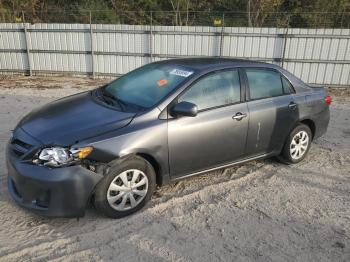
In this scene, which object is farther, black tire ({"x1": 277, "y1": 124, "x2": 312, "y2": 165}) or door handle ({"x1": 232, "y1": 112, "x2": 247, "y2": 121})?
black tire ({"x1": 277, "y1": 124, "x2": 312, "y2": 165})

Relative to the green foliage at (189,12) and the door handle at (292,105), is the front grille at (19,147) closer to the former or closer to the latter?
the door handle at (292,105)

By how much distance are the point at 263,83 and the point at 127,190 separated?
2.33m

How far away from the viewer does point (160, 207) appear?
3.88 metres

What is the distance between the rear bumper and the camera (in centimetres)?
321

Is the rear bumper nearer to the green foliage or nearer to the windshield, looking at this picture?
the windshield

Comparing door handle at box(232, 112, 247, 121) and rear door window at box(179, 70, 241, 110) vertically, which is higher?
rear door window at box(179, 70, 241, 110)

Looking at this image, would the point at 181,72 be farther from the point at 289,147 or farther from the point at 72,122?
the point at 289,147

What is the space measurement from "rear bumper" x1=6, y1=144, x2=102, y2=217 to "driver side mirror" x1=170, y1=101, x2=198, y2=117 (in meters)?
1.04

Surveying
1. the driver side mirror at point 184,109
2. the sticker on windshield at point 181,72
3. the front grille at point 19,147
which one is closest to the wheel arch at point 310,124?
the sticker on windshield at point 181,72

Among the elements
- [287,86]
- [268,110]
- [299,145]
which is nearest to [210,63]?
[268,110]

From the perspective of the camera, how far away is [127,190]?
360 cm

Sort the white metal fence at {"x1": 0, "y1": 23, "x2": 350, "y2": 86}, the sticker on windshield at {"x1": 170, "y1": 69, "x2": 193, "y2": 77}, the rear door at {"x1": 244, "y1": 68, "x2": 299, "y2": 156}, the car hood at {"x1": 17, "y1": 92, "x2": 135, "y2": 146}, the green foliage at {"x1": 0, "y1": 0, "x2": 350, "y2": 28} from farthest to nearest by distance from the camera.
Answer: the green foliage at {"x1": 0, "y1": 0, "x2": 350, "y2": 28}, the white metal fence at {"x1": 0, "y1": 23, "x2": 350, "y2": 86}, the rear door at {"x1": 244, "y1": 68, "x2": 299, "y2": 156}, the sticker on windshield at {"x1": 170, "y1": 69, "x2": 193, "y2": 77}, the car hood at {"x1": 17, "y1": 92, "x2": 135, "y2": 146}

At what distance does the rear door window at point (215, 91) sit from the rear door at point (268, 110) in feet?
0.74

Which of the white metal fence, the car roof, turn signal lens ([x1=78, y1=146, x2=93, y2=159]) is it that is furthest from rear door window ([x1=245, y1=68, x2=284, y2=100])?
the white metal fence
